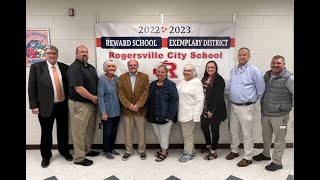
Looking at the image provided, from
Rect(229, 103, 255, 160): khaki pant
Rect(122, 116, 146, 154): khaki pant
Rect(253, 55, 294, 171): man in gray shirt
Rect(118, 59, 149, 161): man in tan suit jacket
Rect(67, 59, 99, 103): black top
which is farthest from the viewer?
Rect(122, 116, 146, 154): khaki pant

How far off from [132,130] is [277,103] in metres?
2.02

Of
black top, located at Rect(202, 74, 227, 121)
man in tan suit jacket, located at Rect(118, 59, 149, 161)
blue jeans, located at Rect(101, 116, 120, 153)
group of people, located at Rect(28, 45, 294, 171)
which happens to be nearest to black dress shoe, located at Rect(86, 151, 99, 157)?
group of people, located at Rect(28, 45, 294, 171)

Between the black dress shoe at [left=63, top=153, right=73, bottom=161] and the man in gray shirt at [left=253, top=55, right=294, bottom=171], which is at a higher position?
the man in gray shirt at [left=253, top=55, right=294, bottom=171]

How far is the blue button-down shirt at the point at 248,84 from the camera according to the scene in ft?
10.1

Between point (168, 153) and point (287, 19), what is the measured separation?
2777 millimetres

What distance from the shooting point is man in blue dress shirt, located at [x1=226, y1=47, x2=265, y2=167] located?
122 inches

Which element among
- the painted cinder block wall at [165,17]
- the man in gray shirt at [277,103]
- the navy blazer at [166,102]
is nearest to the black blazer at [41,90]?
the painted cinder block wall at [165,17]

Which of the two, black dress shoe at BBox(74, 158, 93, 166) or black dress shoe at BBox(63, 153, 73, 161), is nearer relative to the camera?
black dress shoe at BBox(74, 158, 93, 166)

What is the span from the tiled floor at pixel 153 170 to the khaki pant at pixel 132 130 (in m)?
0.15

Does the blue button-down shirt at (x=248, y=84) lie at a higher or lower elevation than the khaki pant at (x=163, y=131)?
higher

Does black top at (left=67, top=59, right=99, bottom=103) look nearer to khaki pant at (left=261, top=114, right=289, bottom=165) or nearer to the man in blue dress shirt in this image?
the man in blue dress shirt

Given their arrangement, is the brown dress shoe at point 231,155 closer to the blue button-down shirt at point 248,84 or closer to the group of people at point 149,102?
the group of people at point 149,102

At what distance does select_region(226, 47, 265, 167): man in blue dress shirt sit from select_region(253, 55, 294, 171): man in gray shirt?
13cm

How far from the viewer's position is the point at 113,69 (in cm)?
336
